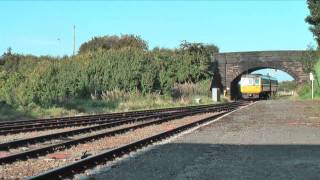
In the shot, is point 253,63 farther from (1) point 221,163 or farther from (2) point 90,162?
(2) point 90,162

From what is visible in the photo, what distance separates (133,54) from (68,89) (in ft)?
59.3

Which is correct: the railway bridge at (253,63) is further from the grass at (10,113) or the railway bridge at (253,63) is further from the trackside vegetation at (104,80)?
the grass at (10,113)

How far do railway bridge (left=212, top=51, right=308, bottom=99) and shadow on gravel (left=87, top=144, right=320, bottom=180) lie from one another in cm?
7136

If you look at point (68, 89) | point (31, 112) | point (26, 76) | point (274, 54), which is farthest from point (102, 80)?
point (274, 54)

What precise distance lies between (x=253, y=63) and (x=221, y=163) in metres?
76.8

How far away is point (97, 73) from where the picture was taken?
208 ft

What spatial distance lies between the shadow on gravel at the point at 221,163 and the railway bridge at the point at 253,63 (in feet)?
234

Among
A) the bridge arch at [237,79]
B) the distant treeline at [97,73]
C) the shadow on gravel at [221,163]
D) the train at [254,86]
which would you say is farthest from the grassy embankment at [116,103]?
A: the shadow on gravel at [221,163]

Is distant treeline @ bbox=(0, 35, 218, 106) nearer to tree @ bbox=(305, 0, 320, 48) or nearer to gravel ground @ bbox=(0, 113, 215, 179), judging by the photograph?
tree @ bbox=(305, 0, 320, 48)

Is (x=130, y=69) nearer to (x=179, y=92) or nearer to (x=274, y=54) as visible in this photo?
(x=179, y=92)

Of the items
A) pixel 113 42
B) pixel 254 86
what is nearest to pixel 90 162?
pixel 254 86

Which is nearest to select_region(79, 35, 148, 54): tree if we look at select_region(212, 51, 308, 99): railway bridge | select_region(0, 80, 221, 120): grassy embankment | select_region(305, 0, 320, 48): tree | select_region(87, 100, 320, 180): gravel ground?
select_region(212, 51, 308, 99): railway bridge

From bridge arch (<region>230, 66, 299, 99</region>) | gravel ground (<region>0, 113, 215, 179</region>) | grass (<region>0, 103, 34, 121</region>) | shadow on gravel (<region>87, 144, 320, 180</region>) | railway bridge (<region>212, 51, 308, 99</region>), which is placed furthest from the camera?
bridge arch (<region>230, 66, 299, 99</region>)

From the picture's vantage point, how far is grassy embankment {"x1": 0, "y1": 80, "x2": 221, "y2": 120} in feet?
116
